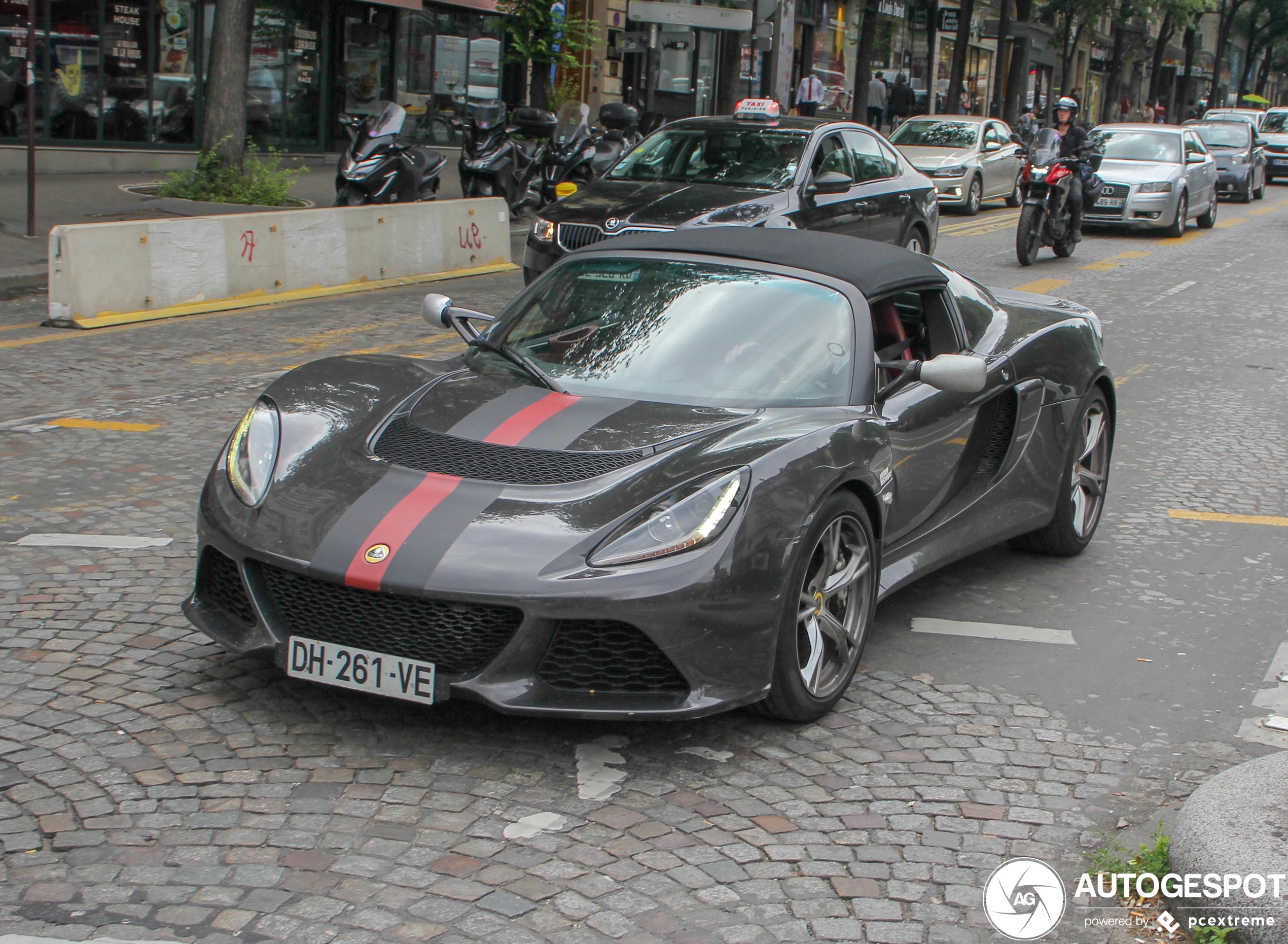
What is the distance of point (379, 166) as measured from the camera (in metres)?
15.0

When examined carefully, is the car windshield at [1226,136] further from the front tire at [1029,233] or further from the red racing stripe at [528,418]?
the red racing stripe at [528,418]

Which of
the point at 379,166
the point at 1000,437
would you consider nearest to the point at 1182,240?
the point at 379,166

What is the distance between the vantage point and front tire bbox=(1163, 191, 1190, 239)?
21.1 meters

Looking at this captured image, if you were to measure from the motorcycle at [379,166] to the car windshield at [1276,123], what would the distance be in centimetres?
3217

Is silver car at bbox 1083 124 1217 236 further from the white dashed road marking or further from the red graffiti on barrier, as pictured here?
the white dashed road marking

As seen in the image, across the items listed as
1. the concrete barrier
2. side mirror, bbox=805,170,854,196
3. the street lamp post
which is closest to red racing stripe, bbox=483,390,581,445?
the concrete barrier

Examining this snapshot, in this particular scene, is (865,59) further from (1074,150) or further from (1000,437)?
(1000,437)

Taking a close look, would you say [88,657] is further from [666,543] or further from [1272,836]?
[1272,836]

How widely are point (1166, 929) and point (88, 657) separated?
3107 mm

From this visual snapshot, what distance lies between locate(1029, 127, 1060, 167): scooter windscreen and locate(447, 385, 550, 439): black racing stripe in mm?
13728

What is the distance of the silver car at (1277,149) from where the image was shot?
3862cm

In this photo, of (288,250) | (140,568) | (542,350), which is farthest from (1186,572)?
(288,250)

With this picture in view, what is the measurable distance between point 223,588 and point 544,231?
296 inches

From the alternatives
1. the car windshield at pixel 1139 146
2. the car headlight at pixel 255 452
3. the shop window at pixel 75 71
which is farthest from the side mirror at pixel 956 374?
the car windshield at pixel 1139 146
